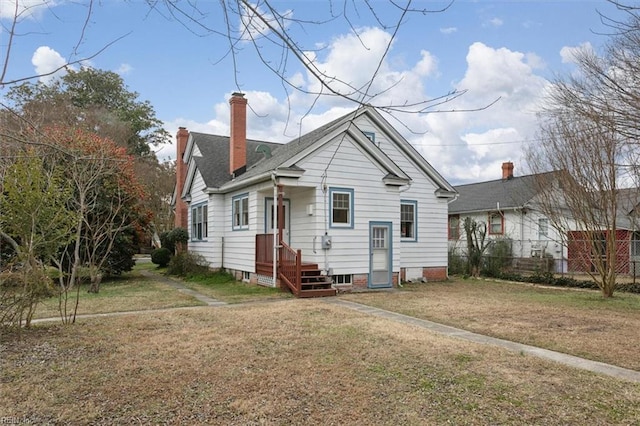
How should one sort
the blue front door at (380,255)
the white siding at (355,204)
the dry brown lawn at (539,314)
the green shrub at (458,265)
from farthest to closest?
the green shrub at (458,265)
the blue front door at (380,255)
the white siding at (355,204)
the dry brown lawn at (539,314)

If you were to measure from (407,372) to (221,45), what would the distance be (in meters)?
4.04

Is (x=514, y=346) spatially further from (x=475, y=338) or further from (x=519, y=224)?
(x=519, y=224)

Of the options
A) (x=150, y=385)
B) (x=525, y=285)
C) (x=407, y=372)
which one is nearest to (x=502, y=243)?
(x=525, y=285)

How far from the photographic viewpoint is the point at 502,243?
21953 mm

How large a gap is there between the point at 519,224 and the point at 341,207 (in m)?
14.6

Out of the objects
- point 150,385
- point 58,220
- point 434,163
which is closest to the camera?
point 150,385

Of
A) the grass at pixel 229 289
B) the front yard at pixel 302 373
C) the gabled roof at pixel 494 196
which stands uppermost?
the gabled roof at pixel 494 196

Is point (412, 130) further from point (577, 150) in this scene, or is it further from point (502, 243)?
point (502, 243)

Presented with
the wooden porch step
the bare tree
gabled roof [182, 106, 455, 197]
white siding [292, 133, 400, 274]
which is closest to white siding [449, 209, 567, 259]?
the bare tree

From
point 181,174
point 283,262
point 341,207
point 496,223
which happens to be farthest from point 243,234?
point 496,223

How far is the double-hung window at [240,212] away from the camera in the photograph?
15766mm

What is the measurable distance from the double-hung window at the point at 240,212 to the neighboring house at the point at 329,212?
0.04 m

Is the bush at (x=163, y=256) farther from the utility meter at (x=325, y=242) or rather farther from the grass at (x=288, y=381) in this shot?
the grass at (x=288, y=381)

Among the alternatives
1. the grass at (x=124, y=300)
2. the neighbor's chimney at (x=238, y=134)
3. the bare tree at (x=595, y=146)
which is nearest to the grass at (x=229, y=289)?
the grass at (x=124, y=300)
